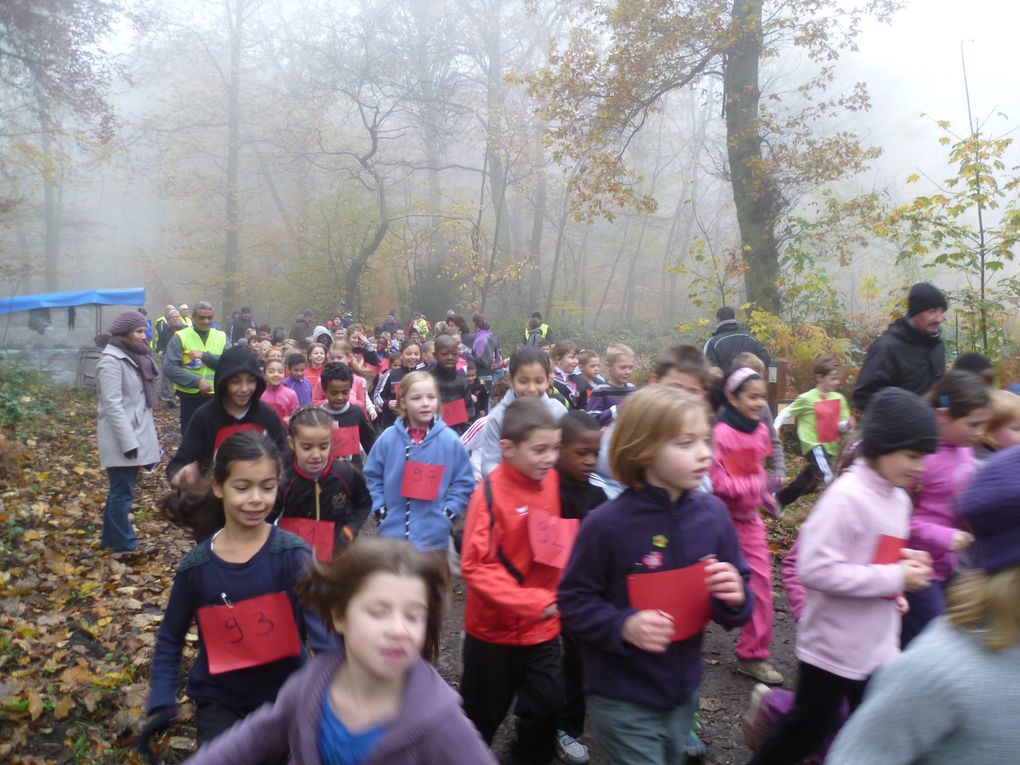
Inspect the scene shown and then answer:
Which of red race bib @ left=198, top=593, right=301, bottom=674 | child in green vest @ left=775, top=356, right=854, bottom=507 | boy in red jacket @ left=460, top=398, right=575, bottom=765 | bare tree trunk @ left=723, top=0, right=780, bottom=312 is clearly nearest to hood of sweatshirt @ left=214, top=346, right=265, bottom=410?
boy in red jacket @ left=460, top=398, right=575, bottom=765

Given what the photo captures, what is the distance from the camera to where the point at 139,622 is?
555cm

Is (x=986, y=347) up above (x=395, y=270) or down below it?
below

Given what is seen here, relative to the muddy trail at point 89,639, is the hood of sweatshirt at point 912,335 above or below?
above

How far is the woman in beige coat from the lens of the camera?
650cm

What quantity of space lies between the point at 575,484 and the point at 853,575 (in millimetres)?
1352

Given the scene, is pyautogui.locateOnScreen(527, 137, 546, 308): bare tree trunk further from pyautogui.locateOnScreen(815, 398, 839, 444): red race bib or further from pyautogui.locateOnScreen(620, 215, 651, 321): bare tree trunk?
pyautogui.locateOnScreen(815, 398, 839, 444): red race bib

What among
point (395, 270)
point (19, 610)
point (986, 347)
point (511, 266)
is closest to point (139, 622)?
point (19, 610)

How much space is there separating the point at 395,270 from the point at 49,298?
640 inches

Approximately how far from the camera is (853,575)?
2963 mm

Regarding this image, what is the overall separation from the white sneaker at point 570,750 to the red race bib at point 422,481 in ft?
4.82

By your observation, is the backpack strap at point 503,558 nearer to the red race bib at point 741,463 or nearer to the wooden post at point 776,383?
the red race bib at point 741,463

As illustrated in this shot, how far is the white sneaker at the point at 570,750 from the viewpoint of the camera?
12.8 ft

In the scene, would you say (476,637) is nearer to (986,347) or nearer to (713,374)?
(713,374)

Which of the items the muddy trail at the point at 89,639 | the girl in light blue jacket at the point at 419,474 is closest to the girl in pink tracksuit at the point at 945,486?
the muddy trail at the point at 89,639
